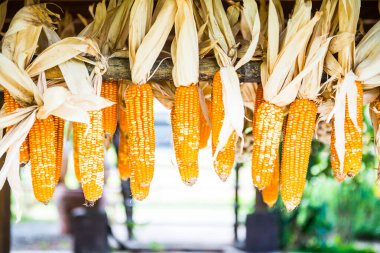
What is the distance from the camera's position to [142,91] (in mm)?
2363

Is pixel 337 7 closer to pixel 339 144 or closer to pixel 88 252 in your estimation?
pixel 339 144

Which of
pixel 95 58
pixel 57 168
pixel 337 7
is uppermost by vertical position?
pixel 337 7

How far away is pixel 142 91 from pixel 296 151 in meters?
0.69

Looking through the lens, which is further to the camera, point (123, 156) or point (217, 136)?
point (123, 156)

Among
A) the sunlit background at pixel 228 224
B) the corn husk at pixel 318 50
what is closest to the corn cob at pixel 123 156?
the corn husk at pixel 318 50

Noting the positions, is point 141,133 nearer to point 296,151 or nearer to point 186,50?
point 186,50

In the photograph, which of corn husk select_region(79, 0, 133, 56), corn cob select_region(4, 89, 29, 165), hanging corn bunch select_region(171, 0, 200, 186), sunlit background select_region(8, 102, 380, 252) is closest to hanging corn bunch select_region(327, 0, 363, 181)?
hanging corn bunch select_region(171, 0, 200, 186)

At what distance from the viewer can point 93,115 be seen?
2.31 m

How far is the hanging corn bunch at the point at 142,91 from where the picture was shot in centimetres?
235

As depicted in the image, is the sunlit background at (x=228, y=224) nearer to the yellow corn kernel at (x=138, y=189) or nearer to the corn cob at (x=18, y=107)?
the yellow corn kernel at (x=138, y=189)

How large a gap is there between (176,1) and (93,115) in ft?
1.93

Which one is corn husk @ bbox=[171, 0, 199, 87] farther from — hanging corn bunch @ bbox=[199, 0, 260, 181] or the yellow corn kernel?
the yellow corn kernel

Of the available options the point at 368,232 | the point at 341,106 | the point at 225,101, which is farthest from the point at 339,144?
the point at 368,232

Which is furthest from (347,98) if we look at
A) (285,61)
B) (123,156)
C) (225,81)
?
(123,156)
